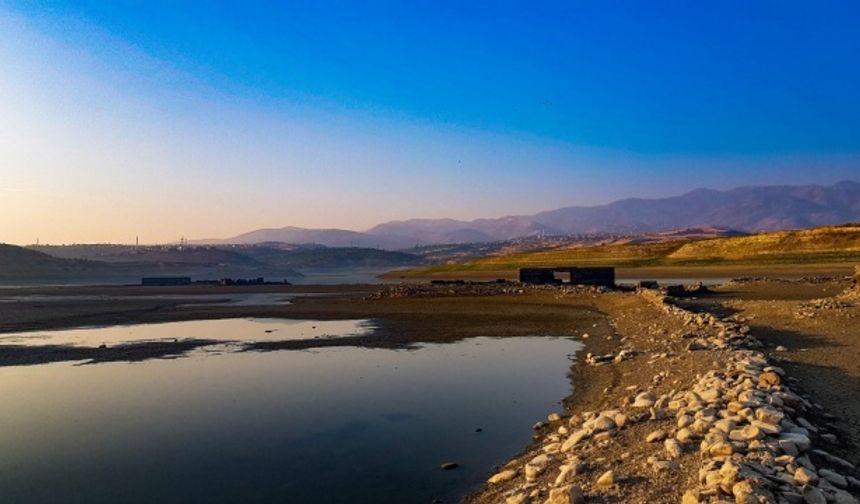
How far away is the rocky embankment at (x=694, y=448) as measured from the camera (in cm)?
679

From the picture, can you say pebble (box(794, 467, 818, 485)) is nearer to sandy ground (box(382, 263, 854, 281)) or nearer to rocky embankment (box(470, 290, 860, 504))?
rocky embankment (box(470, 290, 860, 504))

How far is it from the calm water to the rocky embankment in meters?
1.24

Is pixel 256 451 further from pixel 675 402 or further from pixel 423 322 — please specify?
pixel 423 322

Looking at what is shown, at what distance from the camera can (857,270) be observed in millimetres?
30219

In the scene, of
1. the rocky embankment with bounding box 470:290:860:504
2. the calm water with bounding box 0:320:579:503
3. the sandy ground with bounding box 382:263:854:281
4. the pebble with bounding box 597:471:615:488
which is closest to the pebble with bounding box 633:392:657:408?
the rocky embankment with bounding box 470:290:860:504

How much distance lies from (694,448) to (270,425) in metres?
8.31

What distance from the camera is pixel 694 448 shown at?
8281mm

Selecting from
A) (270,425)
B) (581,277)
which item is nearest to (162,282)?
(581,277)

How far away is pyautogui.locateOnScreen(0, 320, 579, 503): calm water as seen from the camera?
9.59 m

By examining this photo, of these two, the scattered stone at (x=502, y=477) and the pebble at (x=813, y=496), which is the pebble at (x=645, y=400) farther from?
the pebble at (x=813, y=496)

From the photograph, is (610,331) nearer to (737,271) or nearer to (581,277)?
(581,277)

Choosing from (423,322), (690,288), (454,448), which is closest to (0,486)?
(454,448)

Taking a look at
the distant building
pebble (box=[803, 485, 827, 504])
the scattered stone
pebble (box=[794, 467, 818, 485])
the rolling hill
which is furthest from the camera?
the distant building

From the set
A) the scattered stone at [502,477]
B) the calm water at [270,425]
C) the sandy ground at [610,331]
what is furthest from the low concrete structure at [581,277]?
the scattered stone at [502,477]
